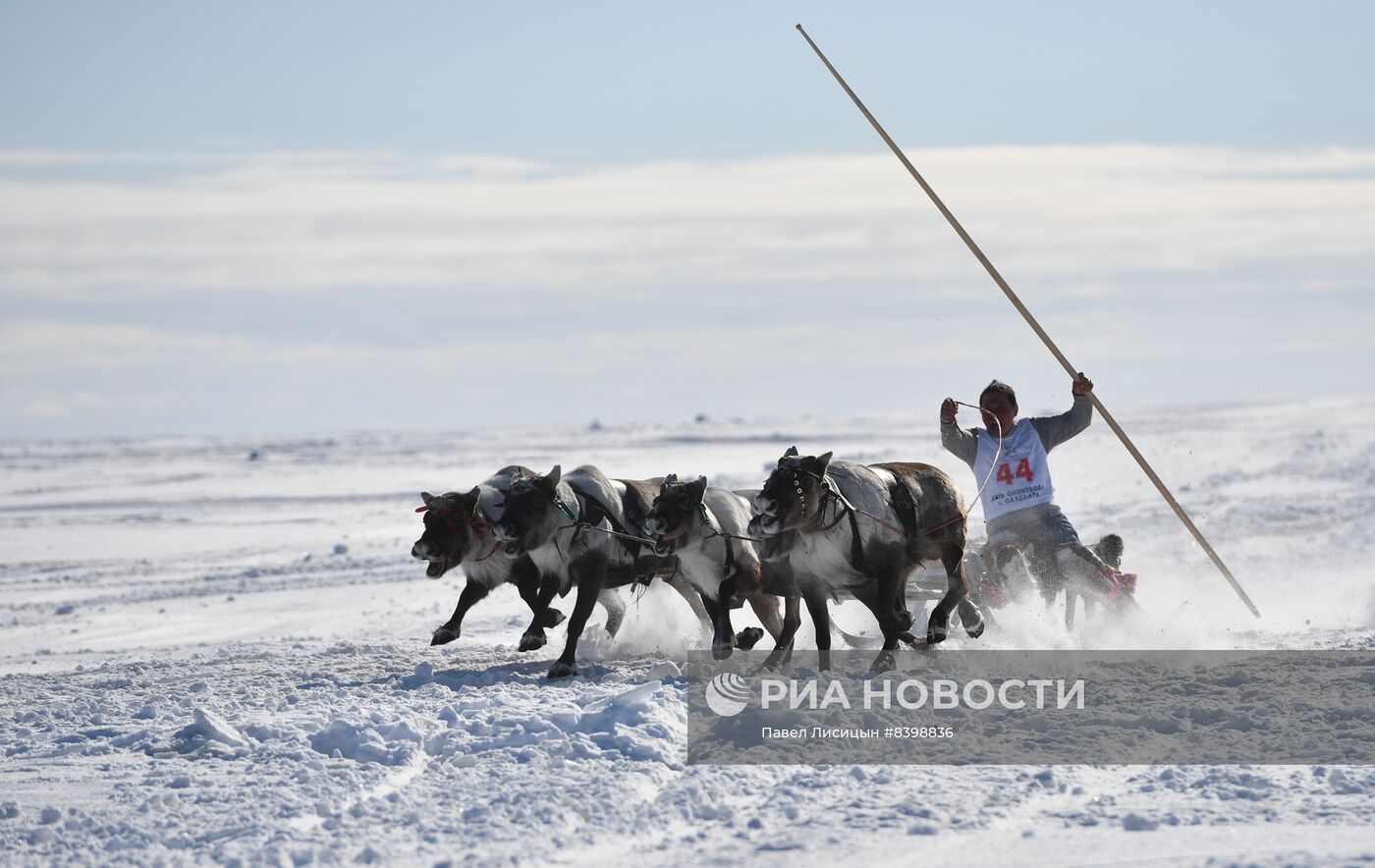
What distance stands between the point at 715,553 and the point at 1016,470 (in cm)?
240

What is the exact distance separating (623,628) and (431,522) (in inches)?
91.0

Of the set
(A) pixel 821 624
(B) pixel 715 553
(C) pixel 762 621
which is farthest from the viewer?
(C) pixel 762 621

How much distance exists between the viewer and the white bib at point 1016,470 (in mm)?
10727

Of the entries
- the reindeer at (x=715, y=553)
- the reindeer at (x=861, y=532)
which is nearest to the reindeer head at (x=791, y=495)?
the reindeer at (x=861, y=532)

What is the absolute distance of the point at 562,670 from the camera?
984 centimetres

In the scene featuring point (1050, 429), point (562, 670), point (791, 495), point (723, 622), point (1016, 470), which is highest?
point (1050, 429)

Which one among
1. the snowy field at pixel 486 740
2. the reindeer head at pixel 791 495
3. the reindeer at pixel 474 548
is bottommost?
the snowy field at pixel 486 740

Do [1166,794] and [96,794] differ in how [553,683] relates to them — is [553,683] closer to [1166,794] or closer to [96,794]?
[96,794]

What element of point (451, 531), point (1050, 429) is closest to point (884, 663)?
point (1050, 429)

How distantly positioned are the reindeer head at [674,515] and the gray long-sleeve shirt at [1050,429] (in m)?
2.10

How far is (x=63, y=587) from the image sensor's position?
19328 millimetres
